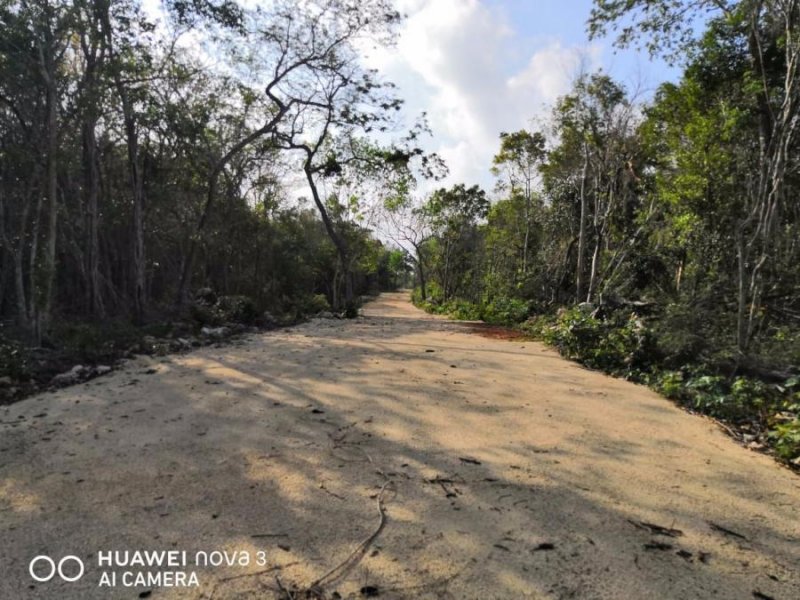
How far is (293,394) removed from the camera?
508 cm

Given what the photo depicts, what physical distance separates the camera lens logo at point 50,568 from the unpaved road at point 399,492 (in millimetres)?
37

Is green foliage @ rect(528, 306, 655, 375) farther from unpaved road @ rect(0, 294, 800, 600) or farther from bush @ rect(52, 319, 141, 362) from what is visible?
bush @ rect(52, 319, 141, 362)

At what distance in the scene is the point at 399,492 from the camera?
2.86 m

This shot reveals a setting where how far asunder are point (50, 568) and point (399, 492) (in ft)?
5.57

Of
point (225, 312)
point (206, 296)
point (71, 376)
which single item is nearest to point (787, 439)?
point (71, 376)

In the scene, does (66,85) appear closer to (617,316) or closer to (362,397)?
(362,397)

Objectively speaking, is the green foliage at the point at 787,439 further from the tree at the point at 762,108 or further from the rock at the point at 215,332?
the rock at the point at 215,332

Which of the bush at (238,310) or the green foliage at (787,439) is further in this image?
the bush at (238,310)

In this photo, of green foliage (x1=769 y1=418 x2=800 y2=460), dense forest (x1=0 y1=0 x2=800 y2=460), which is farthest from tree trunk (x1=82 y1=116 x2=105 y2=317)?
green foliage (x1=769 y1=418 x2=800 y2=460)

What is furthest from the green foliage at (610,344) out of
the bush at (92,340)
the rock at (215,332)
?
the bush at (92,340)

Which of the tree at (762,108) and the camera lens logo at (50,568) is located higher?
the tree at (762,108)

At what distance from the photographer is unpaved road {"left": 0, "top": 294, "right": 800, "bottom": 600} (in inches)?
82.8

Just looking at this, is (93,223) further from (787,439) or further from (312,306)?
(787,439)

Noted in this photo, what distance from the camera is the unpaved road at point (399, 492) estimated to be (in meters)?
2.10
